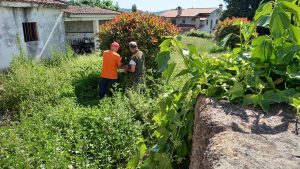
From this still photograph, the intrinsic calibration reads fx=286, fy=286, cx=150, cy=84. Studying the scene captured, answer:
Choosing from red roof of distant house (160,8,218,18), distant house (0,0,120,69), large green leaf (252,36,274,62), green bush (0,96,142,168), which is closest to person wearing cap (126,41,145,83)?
green bush (0,96,142,168)

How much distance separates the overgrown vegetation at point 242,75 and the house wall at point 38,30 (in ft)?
33.9

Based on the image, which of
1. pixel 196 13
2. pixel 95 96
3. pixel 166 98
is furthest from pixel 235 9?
pixel 166 98

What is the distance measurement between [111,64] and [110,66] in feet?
0.21

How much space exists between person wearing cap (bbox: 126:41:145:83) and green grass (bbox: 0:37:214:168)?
1.84ft

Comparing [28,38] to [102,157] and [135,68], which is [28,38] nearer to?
[135,68]

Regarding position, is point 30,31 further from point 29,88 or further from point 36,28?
point 29,88

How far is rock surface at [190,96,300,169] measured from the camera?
936 millimetres

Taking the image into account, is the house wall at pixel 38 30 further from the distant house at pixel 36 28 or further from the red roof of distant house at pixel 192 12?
the red roof of distant house at pixel 192 12

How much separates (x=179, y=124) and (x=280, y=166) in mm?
649

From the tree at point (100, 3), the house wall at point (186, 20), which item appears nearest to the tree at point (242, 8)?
the tree at point (100, 3)

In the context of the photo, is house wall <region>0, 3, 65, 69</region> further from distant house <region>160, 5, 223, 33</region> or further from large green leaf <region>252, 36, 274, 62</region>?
distant house <region>160, 5, 223, 33</region>

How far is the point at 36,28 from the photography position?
14.6 metres

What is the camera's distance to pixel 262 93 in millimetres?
1348

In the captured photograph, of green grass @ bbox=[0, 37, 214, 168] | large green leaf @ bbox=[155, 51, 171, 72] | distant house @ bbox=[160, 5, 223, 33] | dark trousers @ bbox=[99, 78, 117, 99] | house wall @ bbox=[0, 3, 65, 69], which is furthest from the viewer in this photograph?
distant house @ bbox=[160, 5, 223, 33]
